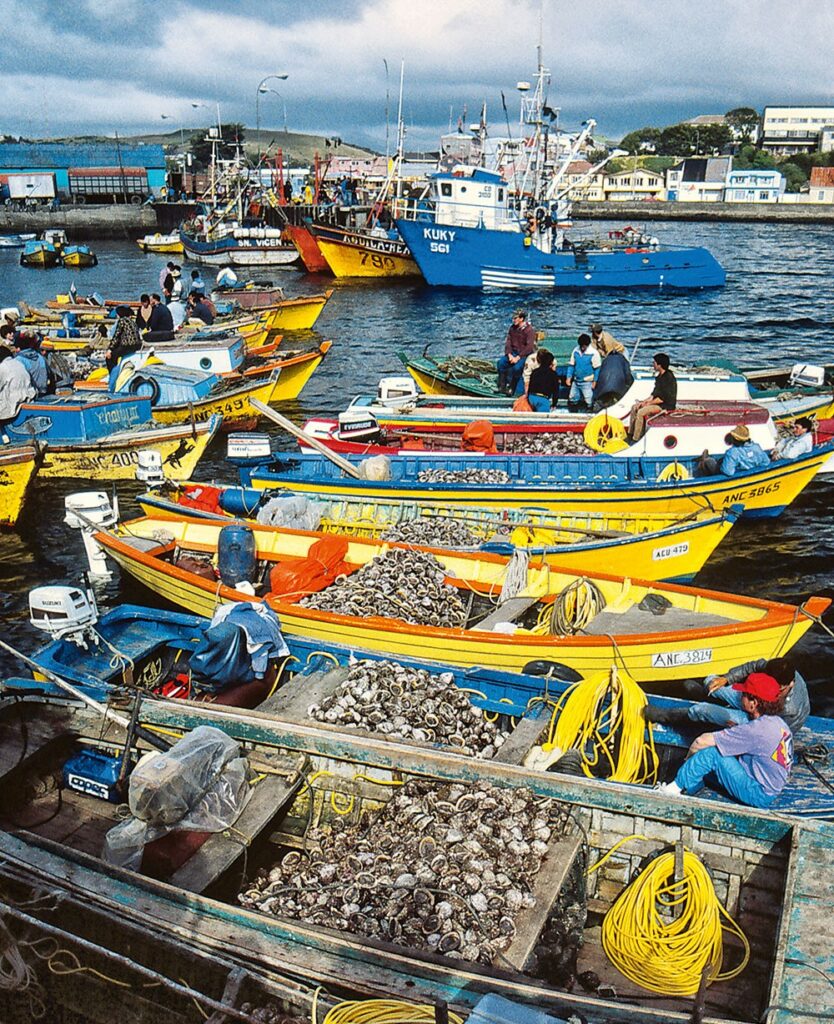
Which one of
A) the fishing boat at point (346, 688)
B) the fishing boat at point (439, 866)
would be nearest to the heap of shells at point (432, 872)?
the fishing boat at point (439, 866)

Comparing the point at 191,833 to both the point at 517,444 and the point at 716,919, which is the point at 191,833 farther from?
the point at 517,444

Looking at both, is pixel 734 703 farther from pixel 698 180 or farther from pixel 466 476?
pixel 698 180

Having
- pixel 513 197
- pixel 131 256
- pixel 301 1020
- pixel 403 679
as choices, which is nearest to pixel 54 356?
pixel 403 679

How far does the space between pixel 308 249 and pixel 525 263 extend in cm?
1499

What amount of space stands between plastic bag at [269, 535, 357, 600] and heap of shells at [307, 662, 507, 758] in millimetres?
2346

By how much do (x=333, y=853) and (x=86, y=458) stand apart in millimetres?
13599

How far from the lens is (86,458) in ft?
59.7

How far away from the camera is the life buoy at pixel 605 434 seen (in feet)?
50.7

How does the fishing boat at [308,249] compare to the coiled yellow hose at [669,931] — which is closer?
the coiled yellow hose at [669,931]

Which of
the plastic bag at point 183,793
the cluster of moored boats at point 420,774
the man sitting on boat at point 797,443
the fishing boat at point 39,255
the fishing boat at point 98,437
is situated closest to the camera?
the cluster of moored boats at point 420,774

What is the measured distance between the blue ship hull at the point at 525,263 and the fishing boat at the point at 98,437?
106 ft

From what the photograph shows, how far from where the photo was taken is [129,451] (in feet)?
60.1

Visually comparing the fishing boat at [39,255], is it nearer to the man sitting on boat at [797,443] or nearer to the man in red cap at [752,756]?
the man sitting on boat at [797,443]

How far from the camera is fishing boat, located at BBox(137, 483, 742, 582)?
1232 centimetres
